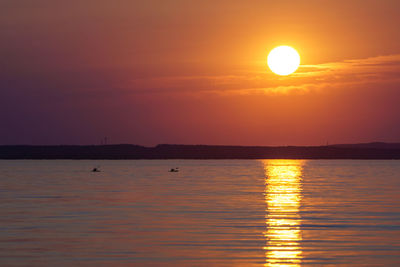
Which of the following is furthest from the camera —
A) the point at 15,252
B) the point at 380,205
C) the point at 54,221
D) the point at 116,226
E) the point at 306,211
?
the point at 380,205

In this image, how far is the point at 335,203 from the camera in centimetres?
6381

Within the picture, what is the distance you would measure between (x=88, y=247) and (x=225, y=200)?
31.8 m

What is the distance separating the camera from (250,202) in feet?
213

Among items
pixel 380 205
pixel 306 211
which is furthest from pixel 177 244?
pixel 380 205

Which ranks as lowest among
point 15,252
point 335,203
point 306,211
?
point 15,252

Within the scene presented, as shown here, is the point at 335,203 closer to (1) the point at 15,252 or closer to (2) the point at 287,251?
(2) the point at 287,251

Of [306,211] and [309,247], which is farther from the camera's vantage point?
[306,211]

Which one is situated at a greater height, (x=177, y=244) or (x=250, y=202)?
(x=250, y=202)

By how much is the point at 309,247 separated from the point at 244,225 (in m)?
9.87

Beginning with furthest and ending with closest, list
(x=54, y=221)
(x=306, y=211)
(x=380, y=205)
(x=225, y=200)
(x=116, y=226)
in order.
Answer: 1. (x=225, y=200)
2. (x=380, y=205)
3. (x=306, y=211)
4. (x=54, y=221)
5. (x=116, y=226)

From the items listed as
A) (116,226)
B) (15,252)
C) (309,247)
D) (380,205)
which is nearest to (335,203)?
(380,205)

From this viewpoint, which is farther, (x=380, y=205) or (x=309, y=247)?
(x=380, y=205)

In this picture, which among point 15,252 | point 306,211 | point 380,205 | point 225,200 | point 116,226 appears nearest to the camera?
point 15,252

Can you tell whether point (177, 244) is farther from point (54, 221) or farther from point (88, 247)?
point (54, 221)
